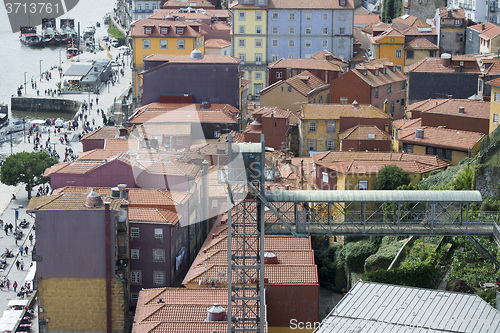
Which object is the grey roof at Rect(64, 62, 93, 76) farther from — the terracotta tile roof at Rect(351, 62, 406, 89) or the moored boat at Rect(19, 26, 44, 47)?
the terracotta tile roof at Rect(351, 62, 406, 89)

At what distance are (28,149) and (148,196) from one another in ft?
106

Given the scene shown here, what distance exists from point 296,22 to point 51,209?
47.7 metres

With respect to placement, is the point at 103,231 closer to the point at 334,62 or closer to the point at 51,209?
the point at 51,209

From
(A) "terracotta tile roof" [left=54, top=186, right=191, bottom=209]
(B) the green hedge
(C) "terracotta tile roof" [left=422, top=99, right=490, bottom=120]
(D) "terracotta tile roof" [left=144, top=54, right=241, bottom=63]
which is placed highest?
(D) "terracotta tile roof" [left=144, top=54, right=241, bottom=63]

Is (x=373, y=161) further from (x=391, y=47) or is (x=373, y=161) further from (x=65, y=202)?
(x=391, y=47)

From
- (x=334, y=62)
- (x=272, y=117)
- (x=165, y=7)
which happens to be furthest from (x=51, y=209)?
(x=165, y=7)

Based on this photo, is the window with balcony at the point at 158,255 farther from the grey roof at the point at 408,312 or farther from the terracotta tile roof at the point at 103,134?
the terracotta tile roof at the point at 103,134

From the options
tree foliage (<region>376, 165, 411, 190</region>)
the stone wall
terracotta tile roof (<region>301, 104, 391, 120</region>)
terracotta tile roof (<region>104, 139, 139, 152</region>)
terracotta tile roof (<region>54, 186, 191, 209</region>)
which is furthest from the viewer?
terracotta tile roof (<region>301, 104, 391, 120</region>)

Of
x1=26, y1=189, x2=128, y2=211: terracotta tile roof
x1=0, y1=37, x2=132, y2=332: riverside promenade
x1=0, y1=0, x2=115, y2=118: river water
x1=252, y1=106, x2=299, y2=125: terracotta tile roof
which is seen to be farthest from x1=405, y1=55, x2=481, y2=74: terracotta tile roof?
x1=0, y1=0, x2=115, y2=118: river water

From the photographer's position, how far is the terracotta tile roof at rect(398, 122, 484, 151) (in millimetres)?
46991

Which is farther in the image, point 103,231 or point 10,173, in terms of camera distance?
point 10,173

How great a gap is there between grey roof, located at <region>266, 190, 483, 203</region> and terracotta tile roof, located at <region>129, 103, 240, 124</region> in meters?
28.4

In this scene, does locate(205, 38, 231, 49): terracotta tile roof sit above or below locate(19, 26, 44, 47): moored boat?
above

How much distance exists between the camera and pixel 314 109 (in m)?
56.3
